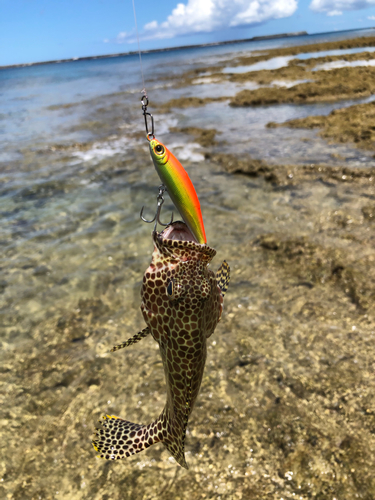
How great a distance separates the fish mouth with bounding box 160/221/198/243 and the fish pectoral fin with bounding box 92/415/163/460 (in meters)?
1.60

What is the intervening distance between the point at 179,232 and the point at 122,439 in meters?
1.88

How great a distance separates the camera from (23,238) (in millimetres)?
11156

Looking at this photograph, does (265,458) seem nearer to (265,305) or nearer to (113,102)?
(265,305)

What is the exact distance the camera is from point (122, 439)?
2881 millimetres

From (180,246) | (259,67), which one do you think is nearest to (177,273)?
(180,246)

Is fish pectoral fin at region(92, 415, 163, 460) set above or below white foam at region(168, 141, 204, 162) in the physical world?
below

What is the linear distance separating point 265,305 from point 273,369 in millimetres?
1763

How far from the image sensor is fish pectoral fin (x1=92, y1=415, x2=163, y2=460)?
2.77 meters

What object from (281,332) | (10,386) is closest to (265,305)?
(281,332)

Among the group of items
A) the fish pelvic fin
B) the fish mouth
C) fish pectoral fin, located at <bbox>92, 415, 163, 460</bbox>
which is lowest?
fish pectoral fin, located at <bbox>92, 415, 163, 460</bbox>

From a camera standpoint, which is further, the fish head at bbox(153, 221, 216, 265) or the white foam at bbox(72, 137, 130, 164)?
the white foam at bbox(72, 137, 130, 164)

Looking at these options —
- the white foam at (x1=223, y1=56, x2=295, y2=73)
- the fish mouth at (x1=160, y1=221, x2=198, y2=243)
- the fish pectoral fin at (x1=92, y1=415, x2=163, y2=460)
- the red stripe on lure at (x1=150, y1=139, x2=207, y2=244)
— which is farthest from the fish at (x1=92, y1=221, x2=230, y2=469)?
the white foam at (x1=223, y1=56, x2=295, y2=73)

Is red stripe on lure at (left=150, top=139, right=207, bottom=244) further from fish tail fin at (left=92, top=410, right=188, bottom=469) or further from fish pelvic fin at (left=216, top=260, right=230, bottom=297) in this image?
fish tail fin at (left=92, top=410, right=188, bottom=469)

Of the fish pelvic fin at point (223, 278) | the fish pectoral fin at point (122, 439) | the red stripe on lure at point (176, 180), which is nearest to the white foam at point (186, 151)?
the fish pelvic fin at point (223, 278)
